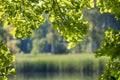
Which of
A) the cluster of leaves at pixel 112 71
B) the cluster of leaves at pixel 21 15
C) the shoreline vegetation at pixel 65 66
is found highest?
the cluster of leaves at pixel 21 15

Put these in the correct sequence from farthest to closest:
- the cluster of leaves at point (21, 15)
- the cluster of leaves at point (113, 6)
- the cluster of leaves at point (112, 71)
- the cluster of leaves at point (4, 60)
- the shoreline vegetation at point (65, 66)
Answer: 1. the shoreline vegetation at point (65, 66)
2. the cluster of leaves at point (21, 15)
3. the cluster of leaves at point (4, 60)
4. the cluster of leaves at point (113, 6)
5. the cluster of leaves at point (112, 71)

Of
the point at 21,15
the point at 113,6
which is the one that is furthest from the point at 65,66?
the point at 113,6

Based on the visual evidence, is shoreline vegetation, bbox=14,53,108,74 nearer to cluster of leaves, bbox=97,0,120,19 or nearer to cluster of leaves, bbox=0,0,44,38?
cluster of leaves, bbox=0,0,44,38

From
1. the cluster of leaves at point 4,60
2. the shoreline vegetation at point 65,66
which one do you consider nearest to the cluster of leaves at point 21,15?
the cluster of leaves at point 4,60

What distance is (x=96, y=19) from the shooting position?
109312 mm

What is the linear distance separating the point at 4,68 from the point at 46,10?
6.66 ft

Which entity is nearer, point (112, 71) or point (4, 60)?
point (112, 71)

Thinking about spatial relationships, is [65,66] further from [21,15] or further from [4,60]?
[4,60]

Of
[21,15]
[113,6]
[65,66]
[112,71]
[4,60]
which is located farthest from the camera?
[65,66]

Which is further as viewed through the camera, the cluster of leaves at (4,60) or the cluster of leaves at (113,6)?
the cluster of leaves at (4,60)

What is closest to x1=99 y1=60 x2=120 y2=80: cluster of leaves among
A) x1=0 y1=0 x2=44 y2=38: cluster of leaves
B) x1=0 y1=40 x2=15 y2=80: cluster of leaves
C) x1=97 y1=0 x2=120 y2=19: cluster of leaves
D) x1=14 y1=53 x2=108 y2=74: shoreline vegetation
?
x1=97 y1=0 x2=120 y2=19: cluster of leaves

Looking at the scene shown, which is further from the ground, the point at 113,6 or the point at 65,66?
the point at 113,6

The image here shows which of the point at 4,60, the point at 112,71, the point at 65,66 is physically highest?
the point at 4,60

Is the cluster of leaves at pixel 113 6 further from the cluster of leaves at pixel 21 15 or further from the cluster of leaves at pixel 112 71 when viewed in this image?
the cluster of leaves at pixel 21 15
